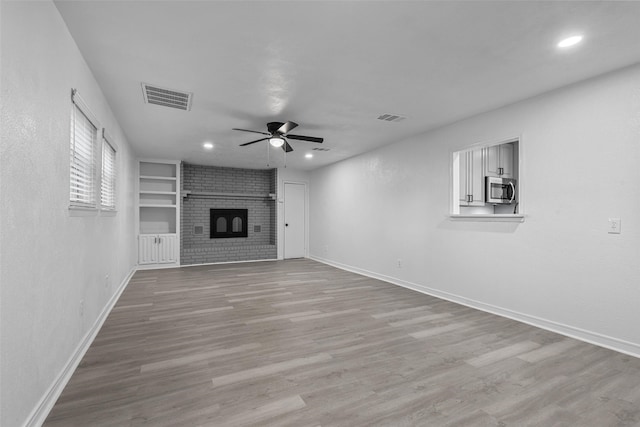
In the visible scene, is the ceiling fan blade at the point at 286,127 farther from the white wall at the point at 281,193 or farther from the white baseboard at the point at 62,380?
the white wall at the point at 281,193

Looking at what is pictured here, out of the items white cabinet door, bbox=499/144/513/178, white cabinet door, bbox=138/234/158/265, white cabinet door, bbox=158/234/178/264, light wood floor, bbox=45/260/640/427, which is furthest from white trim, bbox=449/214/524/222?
white cabinet door, bbox=138/234/158/265

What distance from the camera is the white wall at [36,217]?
55.2 inches

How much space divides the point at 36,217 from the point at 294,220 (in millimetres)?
7024

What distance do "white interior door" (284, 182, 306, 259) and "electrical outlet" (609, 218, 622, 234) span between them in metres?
6.71

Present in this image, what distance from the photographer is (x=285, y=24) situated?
2.10 m

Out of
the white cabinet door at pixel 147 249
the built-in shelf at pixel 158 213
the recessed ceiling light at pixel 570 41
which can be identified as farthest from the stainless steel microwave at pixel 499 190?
the white cabinet door at pixel 147 249

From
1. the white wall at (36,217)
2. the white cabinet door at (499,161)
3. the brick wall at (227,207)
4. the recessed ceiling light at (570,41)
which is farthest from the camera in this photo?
the brick wall at (227,207)

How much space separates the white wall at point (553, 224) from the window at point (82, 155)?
4.23 m

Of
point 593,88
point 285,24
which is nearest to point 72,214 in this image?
point 285,24

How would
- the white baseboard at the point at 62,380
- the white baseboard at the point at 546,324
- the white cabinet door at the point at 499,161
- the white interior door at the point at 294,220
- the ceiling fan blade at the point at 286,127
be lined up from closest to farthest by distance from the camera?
the white baseboard at the point at 62,380 < the white baseboard at the point at 546,324 < the ceiling fan blade at the point at 286,127 < the white cabinet door at the point at 499,161 < the white interior door at the point at 294,220

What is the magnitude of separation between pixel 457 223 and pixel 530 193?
3.30 ft

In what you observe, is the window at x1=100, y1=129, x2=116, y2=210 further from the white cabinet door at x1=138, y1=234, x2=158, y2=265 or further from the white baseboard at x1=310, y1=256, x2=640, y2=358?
the white baseboard at x1=310, y1=256, x2=640, y2=358

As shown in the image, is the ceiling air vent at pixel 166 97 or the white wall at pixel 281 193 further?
the white wall at pixel 281 193

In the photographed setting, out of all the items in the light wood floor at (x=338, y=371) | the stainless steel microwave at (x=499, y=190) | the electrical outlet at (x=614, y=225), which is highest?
the stainless steel microwave at (x=499, y=190)
